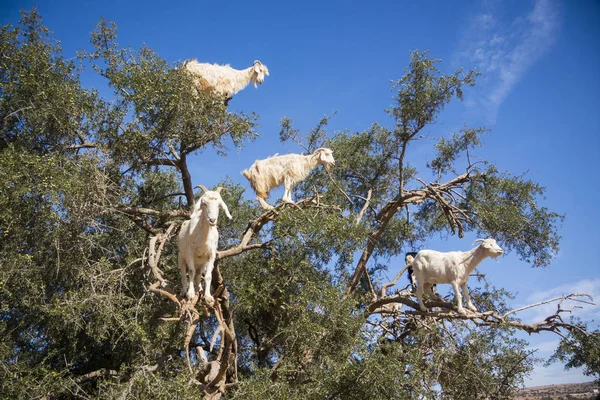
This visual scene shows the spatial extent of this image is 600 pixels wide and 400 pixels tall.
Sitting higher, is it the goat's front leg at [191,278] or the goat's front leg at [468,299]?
the goat's front leg at [468,299]

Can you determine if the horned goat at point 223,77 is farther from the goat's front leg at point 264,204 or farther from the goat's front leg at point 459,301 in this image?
the goat's front leg at point 459,301

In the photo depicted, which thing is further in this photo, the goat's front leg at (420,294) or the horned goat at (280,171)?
the horned goat at (280,171)

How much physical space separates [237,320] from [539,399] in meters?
8.41

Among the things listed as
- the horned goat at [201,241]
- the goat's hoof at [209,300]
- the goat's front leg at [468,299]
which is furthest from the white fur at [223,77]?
the goat's front leg at [468,299]

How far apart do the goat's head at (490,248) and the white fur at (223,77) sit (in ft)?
23.1

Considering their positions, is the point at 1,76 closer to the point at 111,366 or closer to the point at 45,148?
the point at 45,148

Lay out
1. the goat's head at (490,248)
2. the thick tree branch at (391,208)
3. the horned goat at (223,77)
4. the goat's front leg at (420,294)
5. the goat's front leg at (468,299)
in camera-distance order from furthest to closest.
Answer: the horned goat at (223,77)
the thick tree branch at (391,208)
the goat's front leg at (420,294)
the goat's front leg at (468,299)
the goat's head at (490,248)

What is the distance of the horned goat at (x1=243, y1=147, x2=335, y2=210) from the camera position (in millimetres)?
11297

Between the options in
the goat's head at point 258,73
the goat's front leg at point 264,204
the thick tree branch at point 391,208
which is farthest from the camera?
the goat's head at point 258,73

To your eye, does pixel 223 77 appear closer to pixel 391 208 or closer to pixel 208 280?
pixel 391 208

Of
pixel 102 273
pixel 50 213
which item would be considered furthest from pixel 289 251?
pixel 50 213

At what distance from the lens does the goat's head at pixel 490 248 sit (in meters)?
9.26

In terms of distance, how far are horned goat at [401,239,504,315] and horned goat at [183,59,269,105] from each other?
6.33 m

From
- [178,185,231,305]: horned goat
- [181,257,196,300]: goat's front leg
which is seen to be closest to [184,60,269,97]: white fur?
[178,185,231,305]: horned goat
